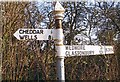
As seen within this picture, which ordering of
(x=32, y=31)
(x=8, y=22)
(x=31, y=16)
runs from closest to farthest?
1. (x=32, y=31)
2. (x=8, y=22)
3. (x=31, y=16)

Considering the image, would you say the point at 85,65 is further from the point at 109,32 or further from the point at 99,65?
the point at 109,32

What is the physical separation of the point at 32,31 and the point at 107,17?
11.1ft

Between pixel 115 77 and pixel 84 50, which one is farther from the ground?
pixel 84 50

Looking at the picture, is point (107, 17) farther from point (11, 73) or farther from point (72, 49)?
point (72, 49)

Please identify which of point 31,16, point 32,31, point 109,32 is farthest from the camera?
point 109,32

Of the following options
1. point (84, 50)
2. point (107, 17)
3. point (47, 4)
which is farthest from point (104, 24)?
point (84, 50)

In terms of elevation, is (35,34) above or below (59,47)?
above

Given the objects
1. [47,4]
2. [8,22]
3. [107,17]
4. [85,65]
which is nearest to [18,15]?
[8,22]

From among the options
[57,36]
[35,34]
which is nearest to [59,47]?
[57,36]

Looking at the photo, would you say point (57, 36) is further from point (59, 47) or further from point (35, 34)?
point (35, 34)

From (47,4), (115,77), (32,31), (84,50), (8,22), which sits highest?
(47,4)

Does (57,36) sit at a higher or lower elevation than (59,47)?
higher

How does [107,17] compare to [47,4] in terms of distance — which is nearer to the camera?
[47,4]

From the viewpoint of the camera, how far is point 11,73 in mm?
4766
